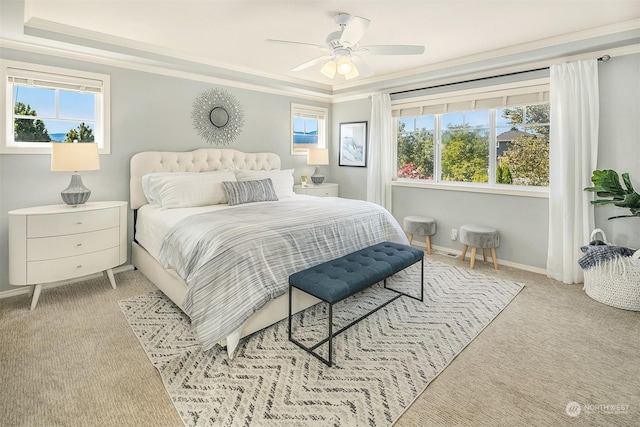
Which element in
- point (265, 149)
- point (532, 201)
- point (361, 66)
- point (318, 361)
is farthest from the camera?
point (265, 149)

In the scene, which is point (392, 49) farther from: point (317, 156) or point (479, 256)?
point (479, 256)

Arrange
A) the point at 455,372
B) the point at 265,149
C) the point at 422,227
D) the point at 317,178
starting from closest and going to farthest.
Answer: the point at 455,372, the point at 422,227, the point at 265,149, the point at 317,178

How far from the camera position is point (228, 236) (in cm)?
239

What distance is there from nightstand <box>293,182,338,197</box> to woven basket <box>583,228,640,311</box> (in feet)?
11.8

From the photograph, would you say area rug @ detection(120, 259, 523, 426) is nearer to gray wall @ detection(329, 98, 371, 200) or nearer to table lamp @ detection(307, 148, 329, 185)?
table lamp @ detection(307, 148, 329, 185)

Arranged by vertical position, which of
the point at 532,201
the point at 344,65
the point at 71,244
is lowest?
the point at 71,244

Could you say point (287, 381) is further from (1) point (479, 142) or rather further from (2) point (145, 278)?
(1) point (479, 142)

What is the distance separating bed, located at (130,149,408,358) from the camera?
2238 mm

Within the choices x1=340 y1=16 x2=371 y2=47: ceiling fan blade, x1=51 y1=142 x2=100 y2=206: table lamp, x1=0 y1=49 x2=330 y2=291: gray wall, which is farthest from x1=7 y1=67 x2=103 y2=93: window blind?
x1=340 y1=16 x2=371 y2=47: ceiling fan blade

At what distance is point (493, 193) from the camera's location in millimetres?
4219

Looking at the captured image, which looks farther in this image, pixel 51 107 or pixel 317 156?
pixel 317 156

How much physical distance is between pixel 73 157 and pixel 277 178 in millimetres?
2161

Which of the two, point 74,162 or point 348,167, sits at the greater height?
point 348,167

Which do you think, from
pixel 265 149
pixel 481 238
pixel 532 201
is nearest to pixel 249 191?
pixel 265 149
